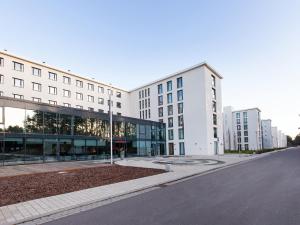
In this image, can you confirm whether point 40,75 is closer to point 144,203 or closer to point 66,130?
point 66,130

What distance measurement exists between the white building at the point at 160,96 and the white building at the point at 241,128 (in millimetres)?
44859

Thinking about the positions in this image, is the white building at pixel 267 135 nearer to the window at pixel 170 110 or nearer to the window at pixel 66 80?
the window at pixel 170 110

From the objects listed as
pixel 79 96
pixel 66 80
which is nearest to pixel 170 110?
pixel 79 96

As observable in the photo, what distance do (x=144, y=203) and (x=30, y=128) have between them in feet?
75.6

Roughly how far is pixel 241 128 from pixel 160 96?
54784mm

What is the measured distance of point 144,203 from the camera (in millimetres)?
8531

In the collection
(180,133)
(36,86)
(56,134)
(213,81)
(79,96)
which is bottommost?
(180,133)

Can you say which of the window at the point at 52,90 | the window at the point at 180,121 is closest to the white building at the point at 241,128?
the window at the point at 180,121

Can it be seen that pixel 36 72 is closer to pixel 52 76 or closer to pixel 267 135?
pixel 52 76

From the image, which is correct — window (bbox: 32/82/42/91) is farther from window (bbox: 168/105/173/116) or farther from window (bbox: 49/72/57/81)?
window (bbox: 168/105/173/116)

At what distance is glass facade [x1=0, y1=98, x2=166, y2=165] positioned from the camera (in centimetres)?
2544

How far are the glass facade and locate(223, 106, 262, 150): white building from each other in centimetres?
6610

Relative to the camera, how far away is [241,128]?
99.6 m

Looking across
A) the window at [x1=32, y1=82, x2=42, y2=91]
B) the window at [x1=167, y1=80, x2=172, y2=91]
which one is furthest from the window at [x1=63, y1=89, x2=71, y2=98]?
the window at [x1=167, y1=80, x2=172, y2=91]
